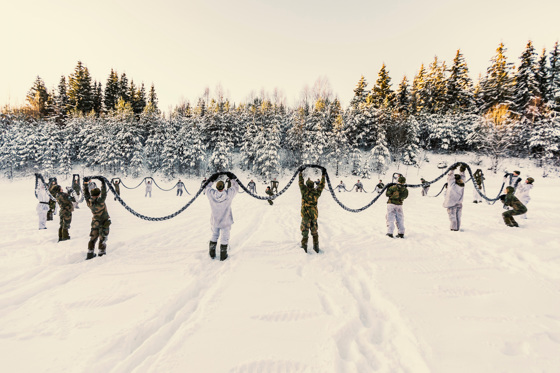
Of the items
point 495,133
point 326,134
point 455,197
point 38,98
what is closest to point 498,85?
point 495,133

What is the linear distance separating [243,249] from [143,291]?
2.73 metres

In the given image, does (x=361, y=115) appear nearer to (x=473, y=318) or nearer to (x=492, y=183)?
(x=492, y=183)

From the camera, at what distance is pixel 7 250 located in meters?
6.15

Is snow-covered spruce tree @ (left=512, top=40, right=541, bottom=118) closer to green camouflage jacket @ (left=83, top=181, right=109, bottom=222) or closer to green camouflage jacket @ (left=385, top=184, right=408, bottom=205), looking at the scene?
green camouflage jacket @ (left=385, top=184, right=408, bottom=205)

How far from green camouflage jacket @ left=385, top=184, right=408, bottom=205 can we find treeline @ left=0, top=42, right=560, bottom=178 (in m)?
27.6

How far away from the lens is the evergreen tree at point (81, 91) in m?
48.3

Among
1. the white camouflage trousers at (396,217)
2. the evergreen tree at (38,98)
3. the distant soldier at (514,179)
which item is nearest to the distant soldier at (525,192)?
the distant soldier at (514,179)

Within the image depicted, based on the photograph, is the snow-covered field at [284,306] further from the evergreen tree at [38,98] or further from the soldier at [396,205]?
the evergreen tree at [38,98]

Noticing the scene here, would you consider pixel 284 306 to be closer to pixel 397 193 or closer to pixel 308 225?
pixel 308 225

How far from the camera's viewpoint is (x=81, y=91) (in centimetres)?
4853

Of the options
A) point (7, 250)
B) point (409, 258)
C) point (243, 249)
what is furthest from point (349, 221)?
point (7, 250)

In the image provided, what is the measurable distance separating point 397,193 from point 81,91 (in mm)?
64769

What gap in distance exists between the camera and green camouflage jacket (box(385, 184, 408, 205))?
7.23 m

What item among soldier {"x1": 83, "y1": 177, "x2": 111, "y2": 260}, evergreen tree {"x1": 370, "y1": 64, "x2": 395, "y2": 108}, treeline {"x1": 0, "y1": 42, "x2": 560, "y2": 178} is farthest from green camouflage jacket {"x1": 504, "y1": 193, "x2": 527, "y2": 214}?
evergreen tree {"x1": 370, "y1": 64, "x2": 395, "y2": 108}
